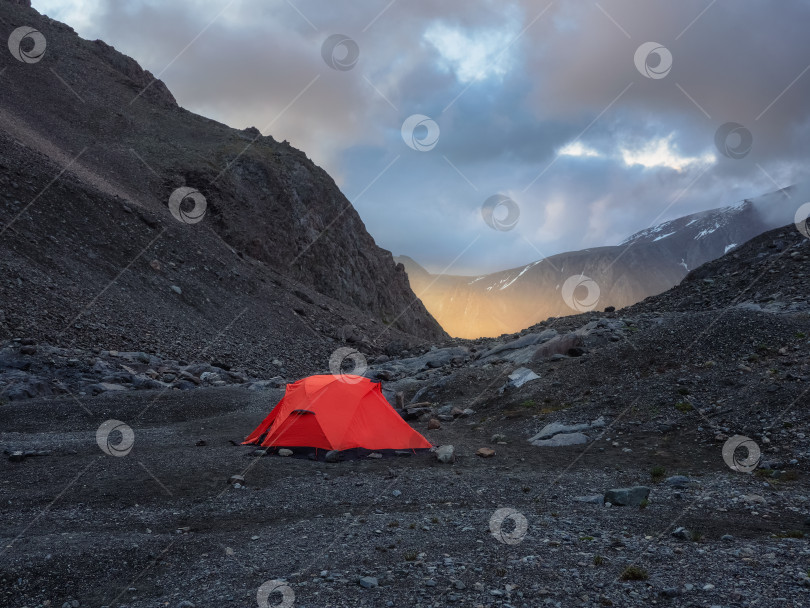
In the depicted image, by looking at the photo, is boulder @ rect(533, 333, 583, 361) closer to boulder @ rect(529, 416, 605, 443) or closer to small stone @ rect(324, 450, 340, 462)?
boulder @ rect(529, 416, 605, 443)

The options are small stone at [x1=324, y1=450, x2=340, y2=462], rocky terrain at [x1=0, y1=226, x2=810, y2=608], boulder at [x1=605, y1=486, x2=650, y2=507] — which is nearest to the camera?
rocky terrain at [x1=0, y1=226, x2=810, y2=608]

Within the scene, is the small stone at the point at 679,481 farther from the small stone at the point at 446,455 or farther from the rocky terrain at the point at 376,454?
the small stone at the point at 446,455

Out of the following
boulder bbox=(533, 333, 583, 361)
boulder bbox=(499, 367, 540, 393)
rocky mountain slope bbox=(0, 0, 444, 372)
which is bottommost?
boulder bbox=(499, 367, 540, 393)

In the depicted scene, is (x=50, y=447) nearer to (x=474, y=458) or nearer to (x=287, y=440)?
(x=287, y=440)

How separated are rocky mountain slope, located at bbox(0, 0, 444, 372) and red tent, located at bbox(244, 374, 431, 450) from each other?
13.1 metres

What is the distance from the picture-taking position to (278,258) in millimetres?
54312

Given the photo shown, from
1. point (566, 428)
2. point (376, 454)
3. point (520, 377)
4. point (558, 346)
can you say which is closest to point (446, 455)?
point (376, 454)

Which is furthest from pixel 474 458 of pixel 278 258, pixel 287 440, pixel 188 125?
pixel 188 125

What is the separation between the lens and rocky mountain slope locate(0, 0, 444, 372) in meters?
27.5

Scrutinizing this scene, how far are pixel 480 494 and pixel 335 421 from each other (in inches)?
183

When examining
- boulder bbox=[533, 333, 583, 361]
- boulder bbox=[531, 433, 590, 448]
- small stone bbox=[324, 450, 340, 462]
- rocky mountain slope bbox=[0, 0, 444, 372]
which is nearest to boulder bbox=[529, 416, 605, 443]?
boulder bbox=[531, 433, 590, 448]

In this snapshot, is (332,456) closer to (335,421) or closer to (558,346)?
(335,421)

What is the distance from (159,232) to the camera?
127ft

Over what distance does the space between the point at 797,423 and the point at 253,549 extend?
11411 mm
